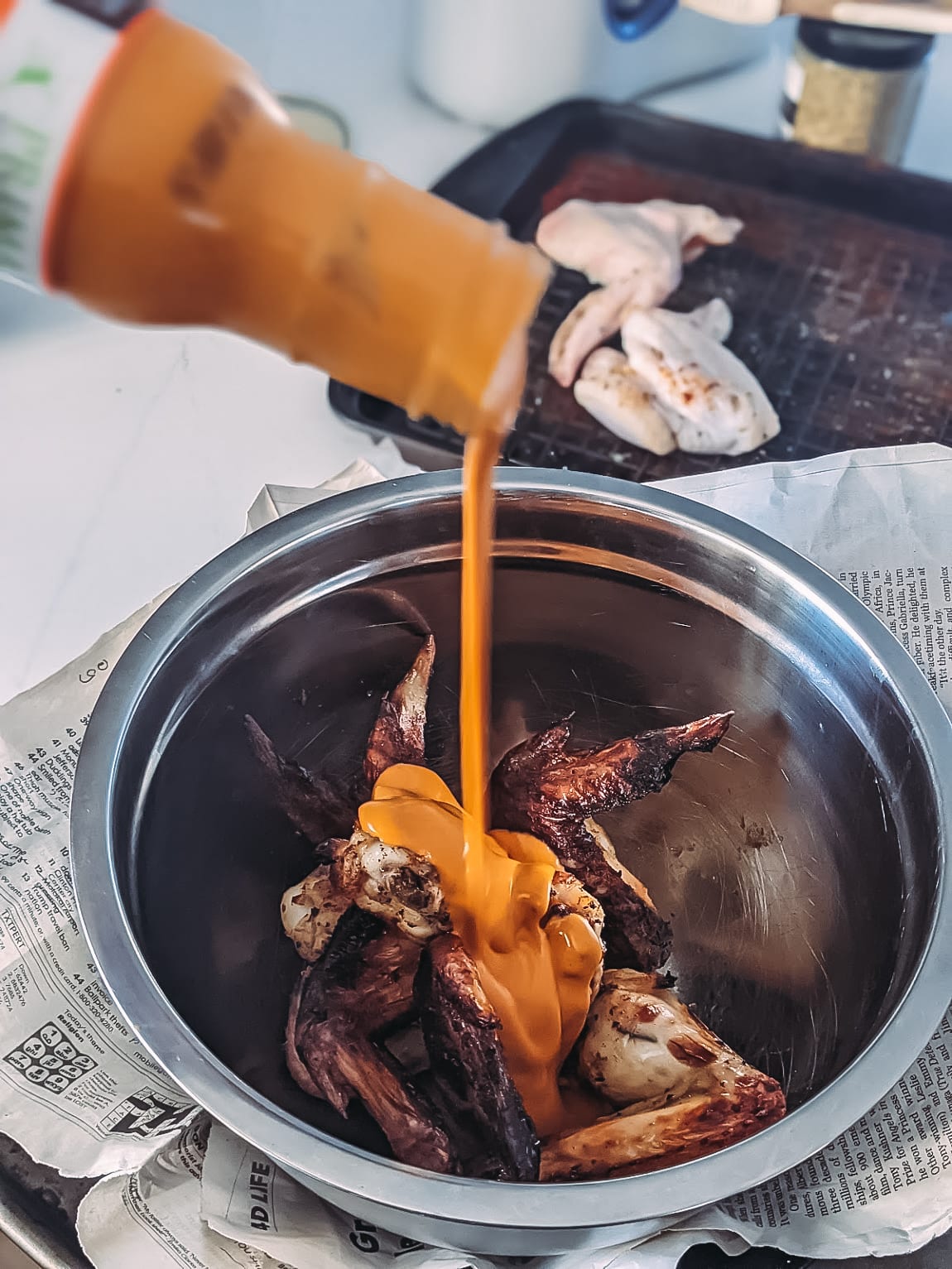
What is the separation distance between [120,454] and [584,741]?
0.56 meters

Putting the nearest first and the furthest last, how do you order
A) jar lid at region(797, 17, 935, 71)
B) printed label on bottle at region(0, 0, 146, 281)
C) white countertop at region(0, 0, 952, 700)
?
printed label on bottle at region(0, 0, 146, 281) < white countertop at region(0, 0, 952, 700) < jar lid at region(797, 17, 935, 71)

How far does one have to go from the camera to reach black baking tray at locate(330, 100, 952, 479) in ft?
4.00

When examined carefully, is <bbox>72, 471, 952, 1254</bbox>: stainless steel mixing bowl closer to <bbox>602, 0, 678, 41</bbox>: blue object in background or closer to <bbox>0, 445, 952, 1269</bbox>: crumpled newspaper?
<bbox>0, 445, 952, 1269</bbox>: crumpled newspaper

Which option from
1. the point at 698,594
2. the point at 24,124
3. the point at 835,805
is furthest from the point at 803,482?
Answer: the point at 24,124

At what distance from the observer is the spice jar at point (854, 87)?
1454mm

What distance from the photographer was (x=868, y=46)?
1451 mm

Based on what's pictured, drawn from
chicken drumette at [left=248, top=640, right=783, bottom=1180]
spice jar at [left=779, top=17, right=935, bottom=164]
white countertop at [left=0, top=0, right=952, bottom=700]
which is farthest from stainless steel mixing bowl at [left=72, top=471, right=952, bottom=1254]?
spice jar at [left=779, top=17, right=935, bottom=164]

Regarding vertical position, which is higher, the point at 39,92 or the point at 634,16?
the point at 39,92

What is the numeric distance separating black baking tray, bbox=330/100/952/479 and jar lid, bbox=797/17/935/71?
0.12m

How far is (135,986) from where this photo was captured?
62 centimetres

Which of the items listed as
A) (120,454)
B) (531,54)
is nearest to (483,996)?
(120,454)

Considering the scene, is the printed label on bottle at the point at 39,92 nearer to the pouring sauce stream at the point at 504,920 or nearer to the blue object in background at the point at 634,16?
the pouring sauce stream at the point at 504,920

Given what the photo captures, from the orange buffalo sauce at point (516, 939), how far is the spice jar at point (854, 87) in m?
1.06

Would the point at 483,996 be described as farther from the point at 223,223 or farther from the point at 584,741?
the point at 223,223
